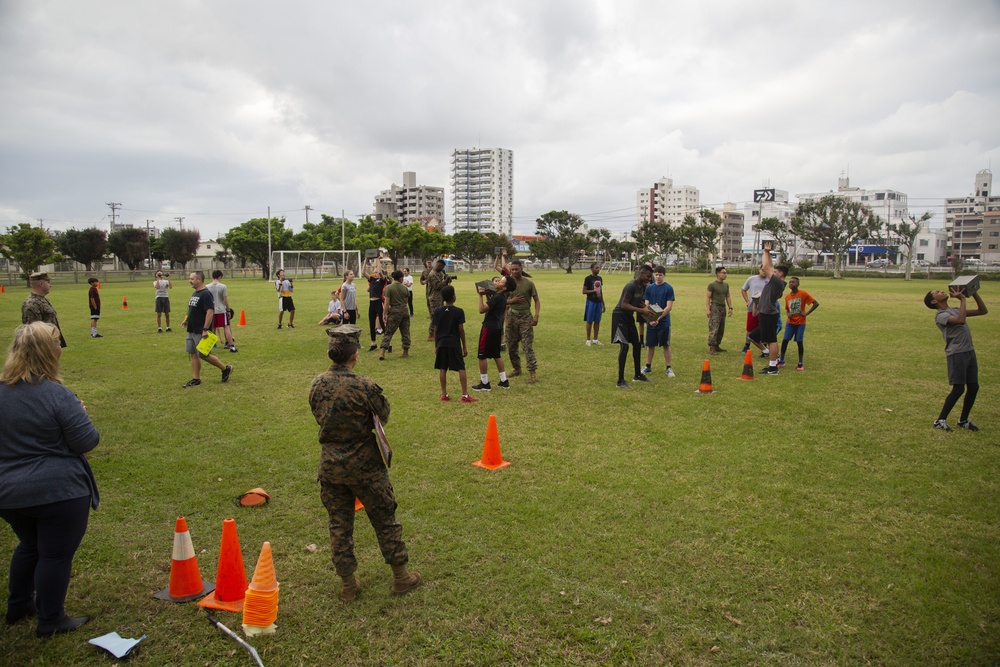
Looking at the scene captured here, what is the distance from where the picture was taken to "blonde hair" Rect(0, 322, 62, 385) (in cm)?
336

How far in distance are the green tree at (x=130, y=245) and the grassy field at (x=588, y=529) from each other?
256ft

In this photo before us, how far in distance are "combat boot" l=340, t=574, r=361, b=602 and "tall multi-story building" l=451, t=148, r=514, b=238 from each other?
181 metres

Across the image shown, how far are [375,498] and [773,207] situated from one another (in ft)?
598

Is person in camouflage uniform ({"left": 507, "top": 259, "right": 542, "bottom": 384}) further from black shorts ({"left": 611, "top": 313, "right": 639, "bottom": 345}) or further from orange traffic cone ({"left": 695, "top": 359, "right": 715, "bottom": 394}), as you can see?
orange traffic cone ({"left": 695, "top": 359, "right": 715, "bottom": 394})

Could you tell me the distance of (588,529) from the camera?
4.99 meters

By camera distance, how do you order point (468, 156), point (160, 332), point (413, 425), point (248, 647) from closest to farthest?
1. point (248, 647)
2. point (413, 425)
3. point (160, 332)
4. point (468, 156)

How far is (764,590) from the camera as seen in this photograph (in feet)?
13.5

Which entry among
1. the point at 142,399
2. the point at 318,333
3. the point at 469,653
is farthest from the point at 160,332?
the point at 469,653

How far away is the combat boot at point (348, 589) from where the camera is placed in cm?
401

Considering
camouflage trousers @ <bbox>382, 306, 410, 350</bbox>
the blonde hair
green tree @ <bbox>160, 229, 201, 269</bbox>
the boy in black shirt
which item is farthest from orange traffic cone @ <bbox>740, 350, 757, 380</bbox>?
green tree @ <bbox>160, 229, 201, 269</bbox>

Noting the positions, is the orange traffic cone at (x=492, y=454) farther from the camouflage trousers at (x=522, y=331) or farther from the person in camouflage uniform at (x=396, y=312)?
the person in camouflage uniform at (x=396, y=312)

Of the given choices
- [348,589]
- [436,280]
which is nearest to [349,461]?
[348,589]

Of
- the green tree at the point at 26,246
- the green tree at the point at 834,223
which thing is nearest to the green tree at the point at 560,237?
the green tree at the point at 834,223

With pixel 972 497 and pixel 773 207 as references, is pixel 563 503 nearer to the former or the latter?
pixel 972 497
